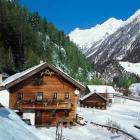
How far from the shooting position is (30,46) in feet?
424

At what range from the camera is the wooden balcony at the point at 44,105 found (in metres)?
41.9

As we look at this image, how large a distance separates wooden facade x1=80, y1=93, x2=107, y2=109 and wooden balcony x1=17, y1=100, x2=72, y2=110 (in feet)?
138

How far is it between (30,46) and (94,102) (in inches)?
1879

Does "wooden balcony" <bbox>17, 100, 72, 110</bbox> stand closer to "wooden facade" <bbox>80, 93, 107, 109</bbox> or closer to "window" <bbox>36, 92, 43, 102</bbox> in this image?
"window" <bbox>36, 92, 43, 102</bbox>

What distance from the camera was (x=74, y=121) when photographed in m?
43.7

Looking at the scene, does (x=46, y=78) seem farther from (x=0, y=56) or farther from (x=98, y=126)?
(x=0, y=56)

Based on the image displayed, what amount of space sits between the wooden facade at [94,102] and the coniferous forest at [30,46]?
19.8 metres

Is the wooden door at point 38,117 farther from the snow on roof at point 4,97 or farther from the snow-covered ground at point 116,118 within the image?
the snow-covered ground at point 116,118

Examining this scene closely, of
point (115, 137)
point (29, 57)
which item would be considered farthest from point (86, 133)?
point (29, 57)

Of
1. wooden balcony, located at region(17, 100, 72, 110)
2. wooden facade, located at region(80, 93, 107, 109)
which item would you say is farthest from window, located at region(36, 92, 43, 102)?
wooden facade, located at region(80, 93, 107, 109)

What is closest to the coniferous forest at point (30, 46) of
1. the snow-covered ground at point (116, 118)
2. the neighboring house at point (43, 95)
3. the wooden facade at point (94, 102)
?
the wooden facade at point (94, 102)

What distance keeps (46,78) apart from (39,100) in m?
2.36

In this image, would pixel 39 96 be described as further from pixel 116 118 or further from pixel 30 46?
pixel 30 46

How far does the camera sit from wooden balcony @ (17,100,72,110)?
1651 inches
